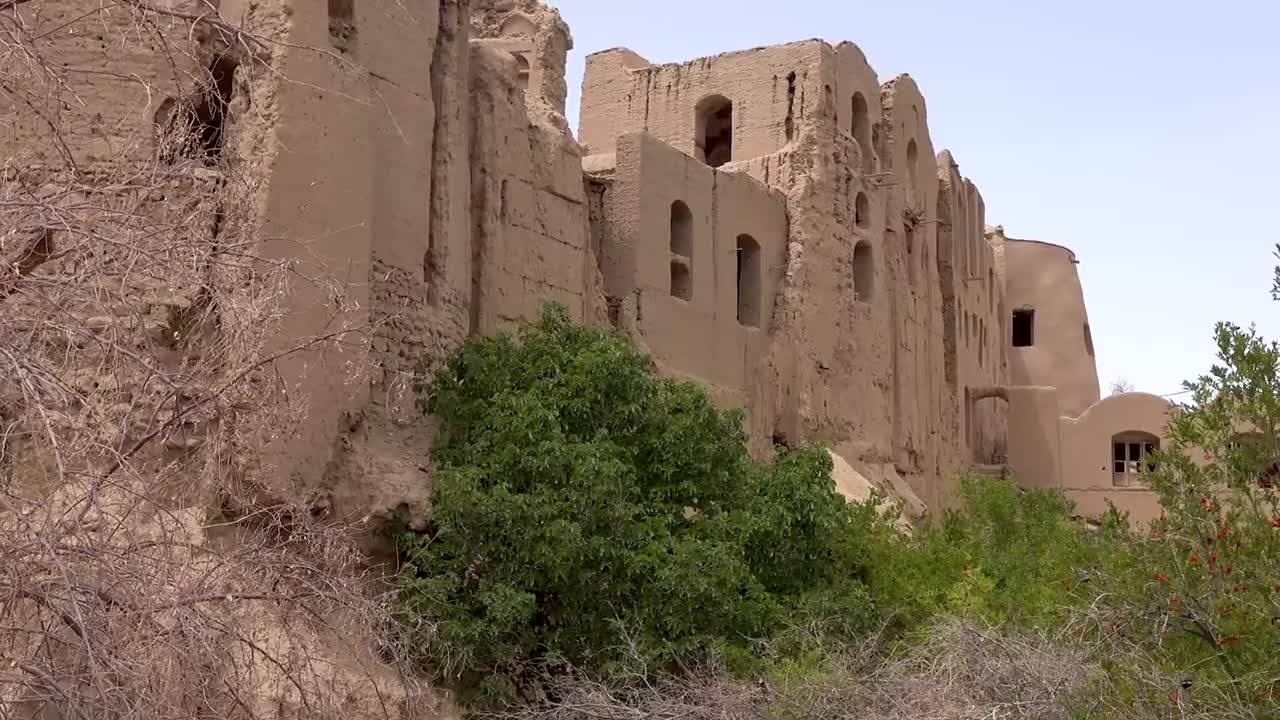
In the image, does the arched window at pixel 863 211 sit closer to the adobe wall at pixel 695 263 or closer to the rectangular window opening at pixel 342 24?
the adobe wall at pixel 695 263

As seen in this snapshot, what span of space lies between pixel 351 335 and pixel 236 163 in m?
1.72

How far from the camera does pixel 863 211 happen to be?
79.6 ft

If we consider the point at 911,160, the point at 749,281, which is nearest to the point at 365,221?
the point at 749,281

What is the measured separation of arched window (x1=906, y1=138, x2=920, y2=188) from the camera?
26906 millimetres

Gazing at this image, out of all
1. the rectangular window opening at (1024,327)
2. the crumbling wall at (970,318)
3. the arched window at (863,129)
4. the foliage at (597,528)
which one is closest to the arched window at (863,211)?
the arched window at (863,129)

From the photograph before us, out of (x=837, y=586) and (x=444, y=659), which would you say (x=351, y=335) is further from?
(x=837, y=586)

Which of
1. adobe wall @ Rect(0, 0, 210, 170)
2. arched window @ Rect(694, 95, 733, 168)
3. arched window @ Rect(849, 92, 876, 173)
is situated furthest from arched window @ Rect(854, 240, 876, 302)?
adobe wall @ Rect(0, 0, 210, 170)

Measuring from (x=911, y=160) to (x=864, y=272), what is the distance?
3.53 metres

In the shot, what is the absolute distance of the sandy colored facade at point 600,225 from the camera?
43.9 ft

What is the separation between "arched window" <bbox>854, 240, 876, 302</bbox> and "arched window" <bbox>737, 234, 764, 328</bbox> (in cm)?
270

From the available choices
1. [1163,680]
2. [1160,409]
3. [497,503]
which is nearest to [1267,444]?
[1163,680]

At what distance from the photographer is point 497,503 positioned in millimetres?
13742

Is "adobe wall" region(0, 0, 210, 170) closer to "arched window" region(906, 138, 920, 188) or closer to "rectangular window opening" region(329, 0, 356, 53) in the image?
"rectangular window opening" region(329, 0, 356, 53)

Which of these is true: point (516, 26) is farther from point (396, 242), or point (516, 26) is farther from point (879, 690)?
point (879, 690)
